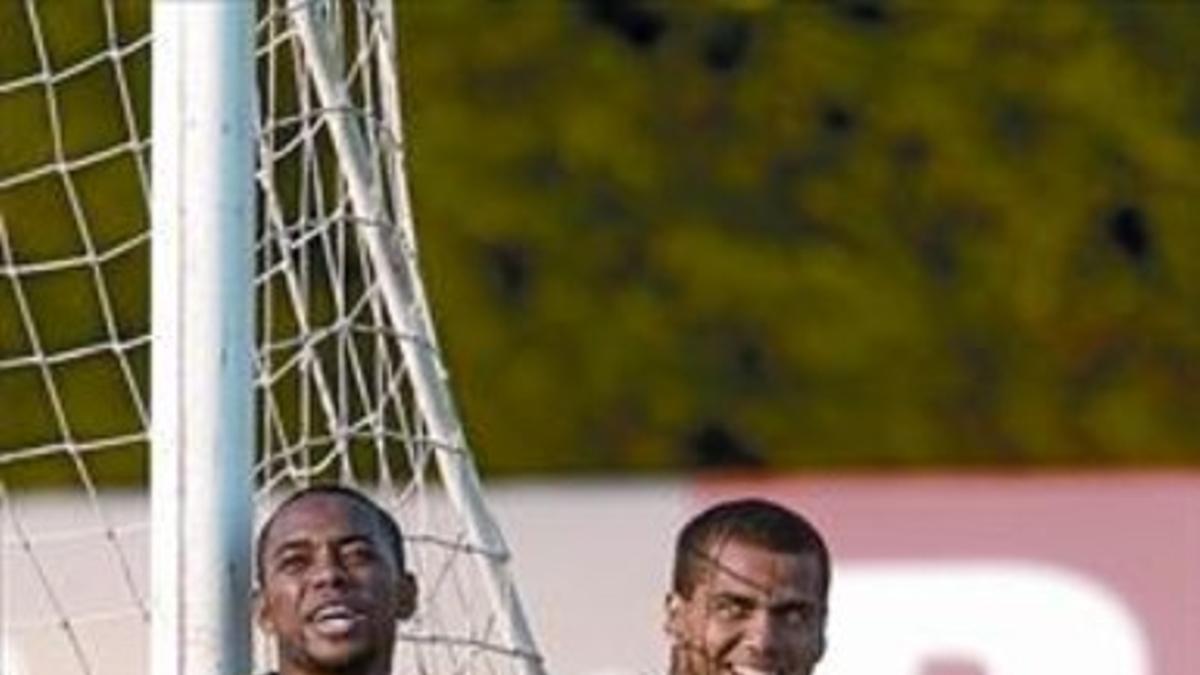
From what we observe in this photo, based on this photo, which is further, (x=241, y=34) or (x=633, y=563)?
(x=633, y=563)

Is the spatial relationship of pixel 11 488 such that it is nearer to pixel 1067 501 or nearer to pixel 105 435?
pixel 105 435

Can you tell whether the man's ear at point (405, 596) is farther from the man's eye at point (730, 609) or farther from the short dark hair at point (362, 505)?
the man's eye at point (730, 609)

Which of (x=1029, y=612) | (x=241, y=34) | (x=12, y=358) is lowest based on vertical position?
(x=1029, y=612)

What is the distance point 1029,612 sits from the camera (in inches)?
183

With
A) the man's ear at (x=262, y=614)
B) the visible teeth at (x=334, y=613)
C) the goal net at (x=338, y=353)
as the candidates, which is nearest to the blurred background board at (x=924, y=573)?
the goal net at (x=338, y=353)

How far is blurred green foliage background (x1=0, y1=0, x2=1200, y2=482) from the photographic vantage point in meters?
4.87

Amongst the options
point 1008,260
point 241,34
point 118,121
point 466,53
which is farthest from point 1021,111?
point 241,34

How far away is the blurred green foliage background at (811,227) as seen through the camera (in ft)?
16.0

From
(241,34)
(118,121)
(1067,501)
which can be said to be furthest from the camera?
(1067,501)

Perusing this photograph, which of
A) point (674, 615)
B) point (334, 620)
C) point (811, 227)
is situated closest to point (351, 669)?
point (334, 620)

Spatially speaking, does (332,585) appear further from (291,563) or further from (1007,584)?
(1007,584)

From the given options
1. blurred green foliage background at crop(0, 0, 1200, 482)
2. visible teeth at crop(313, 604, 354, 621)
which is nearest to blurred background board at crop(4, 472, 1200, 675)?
blurred green foliage background at crop(0, 0, 1200, 482)

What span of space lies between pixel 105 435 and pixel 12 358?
0.19 m

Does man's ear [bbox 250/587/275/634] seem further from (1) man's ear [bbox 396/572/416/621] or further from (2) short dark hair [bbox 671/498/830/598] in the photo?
(2) short dark hair [bbox 671/498/830/598]
